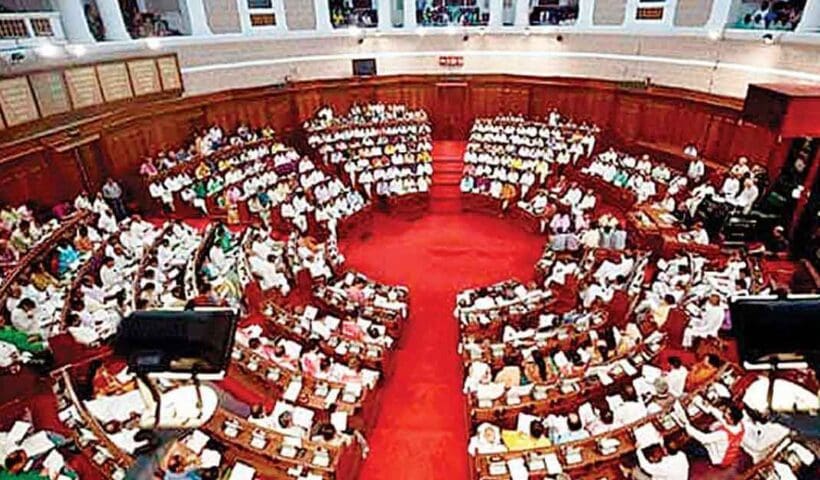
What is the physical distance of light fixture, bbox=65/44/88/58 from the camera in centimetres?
1327

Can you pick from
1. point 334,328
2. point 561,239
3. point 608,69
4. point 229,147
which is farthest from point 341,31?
point 334,328

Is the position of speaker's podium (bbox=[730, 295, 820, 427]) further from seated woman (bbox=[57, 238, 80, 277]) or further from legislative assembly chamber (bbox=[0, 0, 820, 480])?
seated woman (bbox=[57, 238, 80, 277])

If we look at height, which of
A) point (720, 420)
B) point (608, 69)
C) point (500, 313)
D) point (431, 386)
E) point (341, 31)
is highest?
point (341, 31)

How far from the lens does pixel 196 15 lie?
54.1 ft

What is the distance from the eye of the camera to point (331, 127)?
18.4m

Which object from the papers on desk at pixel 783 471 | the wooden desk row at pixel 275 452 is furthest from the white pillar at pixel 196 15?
the papers on desk at pixel 783 471

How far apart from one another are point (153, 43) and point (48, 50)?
323 cm

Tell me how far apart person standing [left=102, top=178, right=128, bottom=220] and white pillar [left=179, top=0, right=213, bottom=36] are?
5.75 metres

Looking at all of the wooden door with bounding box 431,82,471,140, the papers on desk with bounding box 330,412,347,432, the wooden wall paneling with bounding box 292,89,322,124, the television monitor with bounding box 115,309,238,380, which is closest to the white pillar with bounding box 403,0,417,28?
the wooden door with bounding box 431,82,471,140

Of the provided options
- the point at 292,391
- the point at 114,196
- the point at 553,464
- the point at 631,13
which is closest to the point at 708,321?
the point at 553,464

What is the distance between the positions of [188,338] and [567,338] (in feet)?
21.9

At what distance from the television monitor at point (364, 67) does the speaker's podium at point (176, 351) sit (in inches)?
662

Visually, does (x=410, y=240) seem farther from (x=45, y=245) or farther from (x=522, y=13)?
(x=522, y=13)

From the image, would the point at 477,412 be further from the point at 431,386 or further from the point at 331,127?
the point at 331,127
